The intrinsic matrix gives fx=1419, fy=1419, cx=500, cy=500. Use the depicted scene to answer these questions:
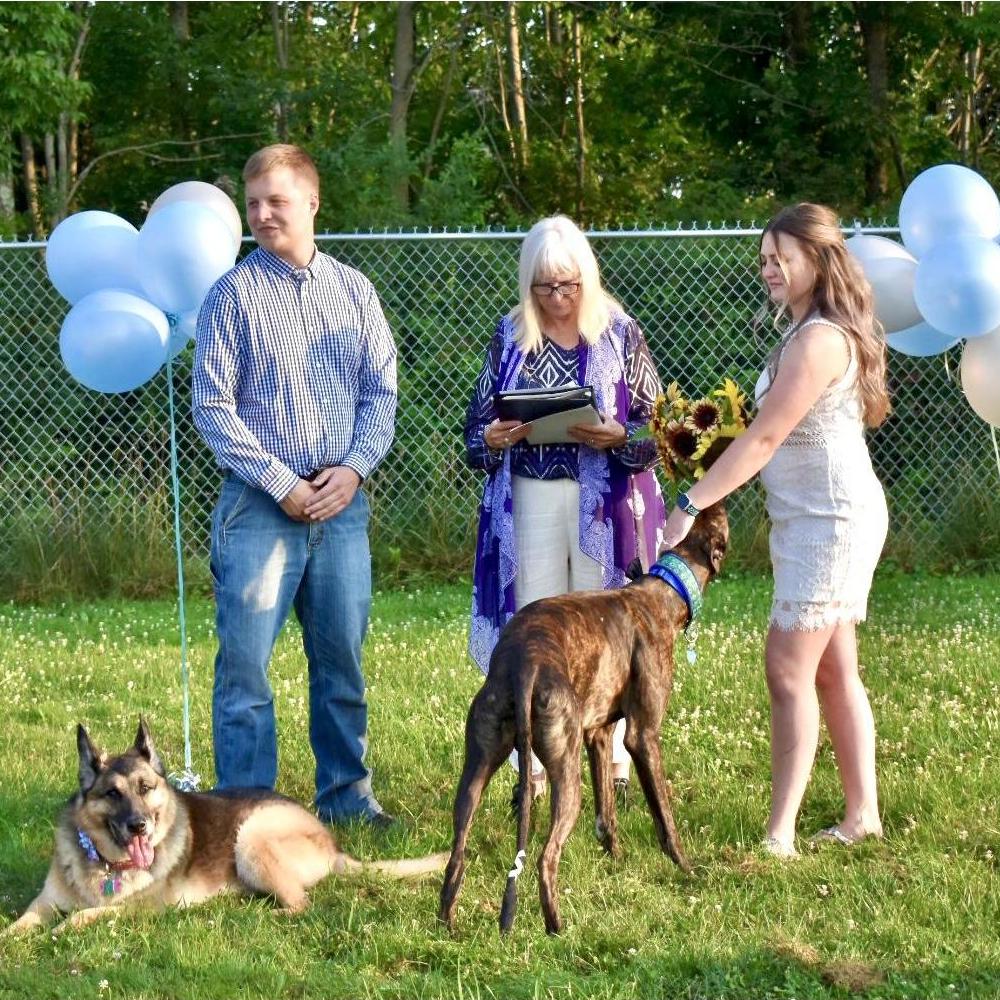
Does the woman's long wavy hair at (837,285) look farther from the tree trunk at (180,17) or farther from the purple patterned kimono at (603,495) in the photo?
the tree trunk at (180,17)

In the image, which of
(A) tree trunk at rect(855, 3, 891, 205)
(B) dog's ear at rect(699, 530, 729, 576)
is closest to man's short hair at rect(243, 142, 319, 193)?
(B) dog's ear at rect(699, 530, 729, 576)

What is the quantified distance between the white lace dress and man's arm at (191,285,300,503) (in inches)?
69.2

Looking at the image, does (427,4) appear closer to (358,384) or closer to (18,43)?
(18,43)

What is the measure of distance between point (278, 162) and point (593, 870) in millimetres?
2722

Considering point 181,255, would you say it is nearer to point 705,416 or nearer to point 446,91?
point 705,416

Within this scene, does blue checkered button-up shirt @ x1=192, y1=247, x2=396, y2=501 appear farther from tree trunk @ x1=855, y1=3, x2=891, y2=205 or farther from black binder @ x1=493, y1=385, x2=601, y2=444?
tree trunk @ x1=855, y1=3, x2=891, y2=205

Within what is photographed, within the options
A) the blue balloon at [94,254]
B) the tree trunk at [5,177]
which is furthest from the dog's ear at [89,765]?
the tree trunk at [5,177]

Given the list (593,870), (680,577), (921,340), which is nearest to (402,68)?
(921,340)

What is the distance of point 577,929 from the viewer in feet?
13.9

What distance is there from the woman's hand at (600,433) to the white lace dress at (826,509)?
62 centimetres

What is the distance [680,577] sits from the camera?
4.82 m

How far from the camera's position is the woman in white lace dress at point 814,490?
4.70m

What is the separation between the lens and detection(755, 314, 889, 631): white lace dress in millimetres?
4855

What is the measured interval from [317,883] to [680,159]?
1879cm
